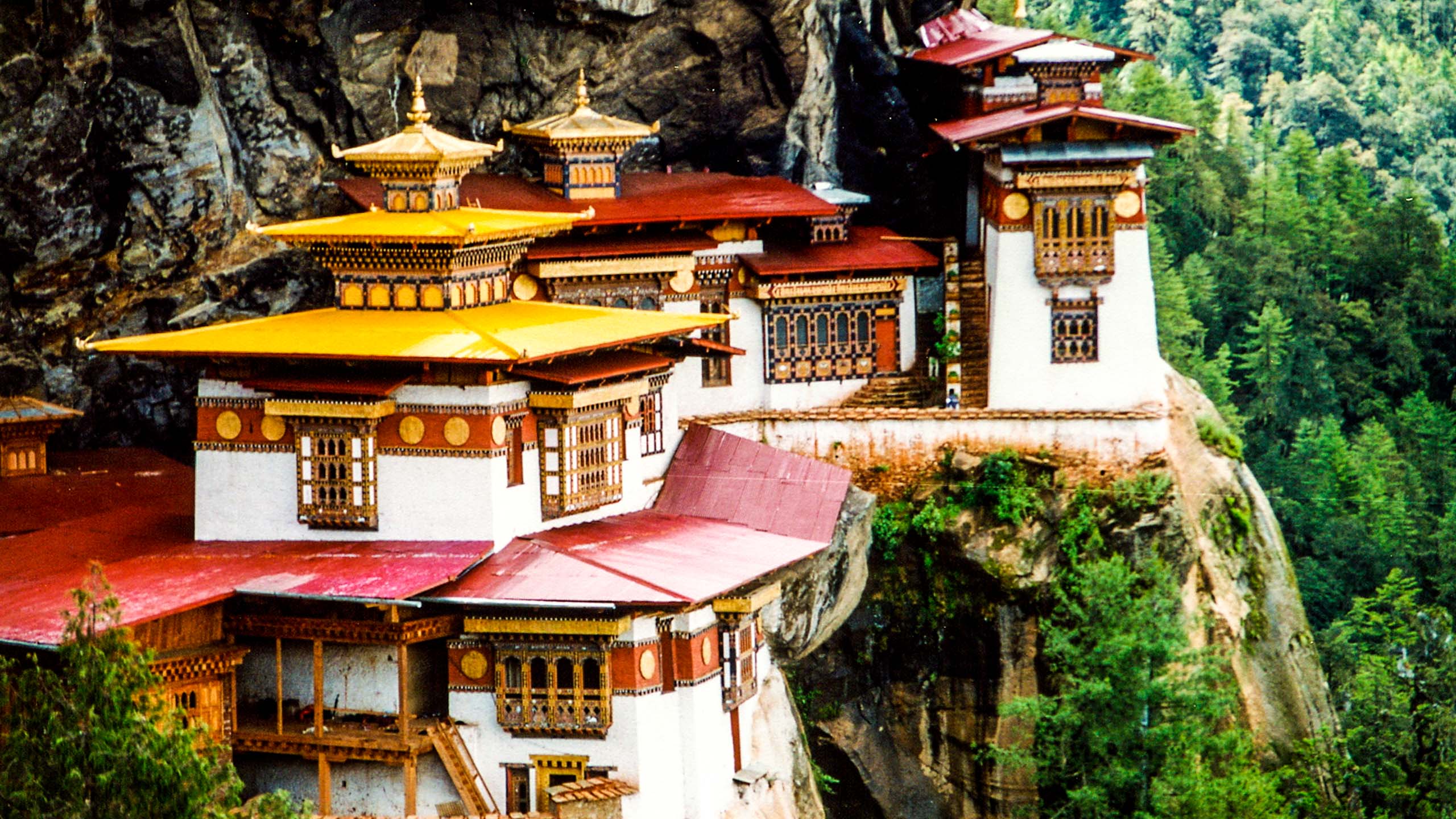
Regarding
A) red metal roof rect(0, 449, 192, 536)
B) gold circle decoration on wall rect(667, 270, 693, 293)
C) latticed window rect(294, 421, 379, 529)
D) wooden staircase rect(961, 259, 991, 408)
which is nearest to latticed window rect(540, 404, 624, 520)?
latticed window rect(294, 421, 379, 529)

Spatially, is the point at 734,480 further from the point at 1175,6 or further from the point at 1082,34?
the point at 1175,6

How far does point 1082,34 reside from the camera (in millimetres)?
72688

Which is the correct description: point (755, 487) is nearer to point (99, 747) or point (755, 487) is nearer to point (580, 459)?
point (580, 459)

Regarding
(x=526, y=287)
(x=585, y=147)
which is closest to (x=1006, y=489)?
(x=526, y=287)

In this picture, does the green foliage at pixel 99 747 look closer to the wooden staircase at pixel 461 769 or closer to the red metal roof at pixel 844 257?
the wooden staircase at pixel 461 769

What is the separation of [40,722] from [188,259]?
1406cm

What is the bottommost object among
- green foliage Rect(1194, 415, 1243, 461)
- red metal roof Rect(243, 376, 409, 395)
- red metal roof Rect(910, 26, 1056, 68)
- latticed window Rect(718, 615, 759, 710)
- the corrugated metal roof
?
latticed window Rect(718, 615, 759, 710)

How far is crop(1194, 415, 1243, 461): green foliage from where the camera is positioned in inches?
1805

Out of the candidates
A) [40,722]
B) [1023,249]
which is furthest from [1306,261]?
[40,722]

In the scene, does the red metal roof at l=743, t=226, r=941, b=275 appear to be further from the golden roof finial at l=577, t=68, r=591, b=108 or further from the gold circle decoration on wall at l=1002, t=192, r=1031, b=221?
the golden roof finial at l=577, t=68, r=591, b=108

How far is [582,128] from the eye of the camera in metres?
43.7

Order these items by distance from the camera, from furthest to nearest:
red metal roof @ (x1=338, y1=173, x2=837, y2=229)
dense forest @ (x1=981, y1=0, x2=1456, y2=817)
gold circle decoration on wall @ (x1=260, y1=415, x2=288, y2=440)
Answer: dense forest @ (x1=981, y1=0, x2=1456, y2=817)
red metal roof @ (x1=338, y1=173, x2=837, y2=229)
gold circle decoration on wall @ (x1=260, y1=415, x2=288, y2=440)

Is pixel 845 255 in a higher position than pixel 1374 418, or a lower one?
higher

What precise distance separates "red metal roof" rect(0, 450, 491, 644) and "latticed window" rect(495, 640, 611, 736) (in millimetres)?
1381
